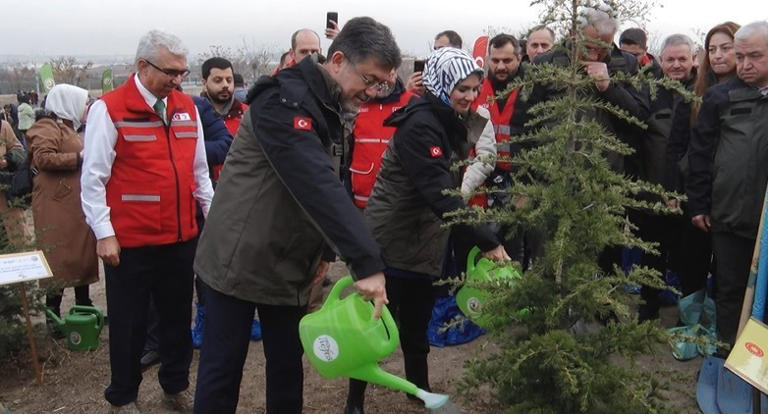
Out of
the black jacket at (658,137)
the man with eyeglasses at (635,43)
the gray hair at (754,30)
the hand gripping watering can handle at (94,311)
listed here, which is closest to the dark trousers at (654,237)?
the black jacket at (658,137)

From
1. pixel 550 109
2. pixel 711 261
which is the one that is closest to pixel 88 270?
pixel 550 109

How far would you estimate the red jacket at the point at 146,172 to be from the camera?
3123mm

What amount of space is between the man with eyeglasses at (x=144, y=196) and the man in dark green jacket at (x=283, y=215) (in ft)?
2.58

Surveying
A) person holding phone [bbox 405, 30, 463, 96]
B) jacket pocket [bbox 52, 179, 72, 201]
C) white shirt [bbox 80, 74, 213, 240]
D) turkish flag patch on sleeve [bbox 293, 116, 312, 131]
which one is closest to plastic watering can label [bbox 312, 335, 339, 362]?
turkish flag patch on sleeve [bbox 293, 116, 312, 131]

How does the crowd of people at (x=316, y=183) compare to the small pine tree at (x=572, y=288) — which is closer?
the small pine tree at (x=572, y=288)

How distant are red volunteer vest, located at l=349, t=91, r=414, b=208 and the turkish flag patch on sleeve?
2.45 m

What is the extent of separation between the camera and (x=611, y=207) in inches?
83.4

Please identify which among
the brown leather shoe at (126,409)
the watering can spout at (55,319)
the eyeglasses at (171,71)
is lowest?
the watering can spout at (55,319)

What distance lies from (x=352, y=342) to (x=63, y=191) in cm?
319

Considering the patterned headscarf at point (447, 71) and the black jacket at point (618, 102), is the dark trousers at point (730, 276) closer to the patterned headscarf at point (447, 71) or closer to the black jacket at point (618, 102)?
the black jacket at point (618, 102)

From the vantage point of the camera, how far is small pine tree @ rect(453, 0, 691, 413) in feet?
6.72

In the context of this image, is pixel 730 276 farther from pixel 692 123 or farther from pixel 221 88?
pixel 221 88

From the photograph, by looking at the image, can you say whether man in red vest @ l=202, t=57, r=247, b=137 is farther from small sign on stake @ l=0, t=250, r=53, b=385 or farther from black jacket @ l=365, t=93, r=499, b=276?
black jacket @ l=365, t=93, r=499, b=276

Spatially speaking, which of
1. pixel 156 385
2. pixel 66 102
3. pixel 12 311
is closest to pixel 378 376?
pixel 156 385
